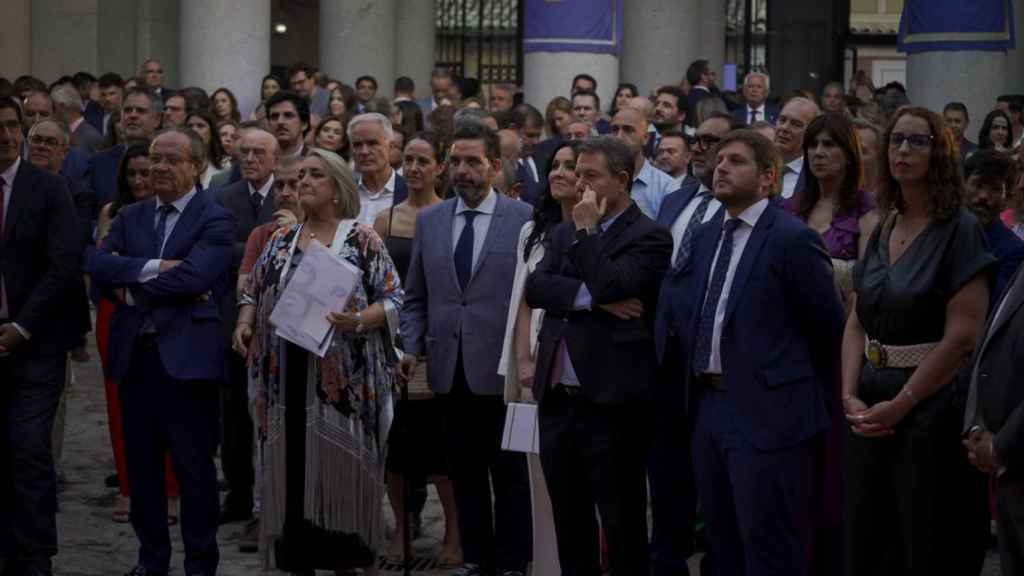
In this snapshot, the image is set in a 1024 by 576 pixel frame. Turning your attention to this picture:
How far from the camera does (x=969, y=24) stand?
18844 millimetres

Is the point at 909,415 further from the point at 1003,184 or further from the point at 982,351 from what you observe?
the point at 1003,184

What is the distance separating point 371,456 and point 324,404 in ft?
1.13

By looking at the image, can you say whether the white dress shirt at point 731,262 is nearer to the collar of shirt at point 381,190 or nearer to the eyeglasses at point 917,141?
the eyeglasses at point 917,141

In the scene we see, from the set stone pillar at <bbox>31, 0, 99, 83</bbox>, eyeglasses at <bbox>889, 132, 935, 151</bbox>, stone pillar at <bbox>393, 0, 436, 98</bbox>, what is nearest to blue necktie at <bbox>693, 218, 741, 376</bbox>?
eyeglasses at <bbox>889, 132, 935, 151</bbox>

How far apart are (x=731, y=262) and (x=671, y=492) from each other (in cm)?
138

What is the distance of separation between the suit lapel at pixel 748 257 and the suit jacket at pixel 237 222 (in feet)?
11.8

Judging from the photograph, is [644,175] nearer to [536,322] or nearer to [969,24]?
[536,322]

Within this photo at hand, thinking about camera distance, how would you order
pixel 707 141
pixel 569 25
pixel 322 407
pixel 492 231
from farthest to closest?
pixel 569 25
pixel 707 141
pixel 492 231
pixel 322 407

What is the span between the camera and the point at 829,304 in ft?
23.5

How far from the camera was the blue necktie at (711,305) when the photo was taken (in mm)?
7160

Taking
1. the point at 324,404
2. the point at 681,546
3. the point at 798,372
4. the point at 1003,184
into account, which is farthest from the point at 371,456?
the point at 1003,184

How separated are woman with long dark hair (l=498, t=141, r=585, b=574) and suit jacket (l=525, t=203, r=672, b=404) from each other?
26 cm

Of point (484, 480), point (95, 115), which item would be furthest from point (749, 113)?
point (484, 480)

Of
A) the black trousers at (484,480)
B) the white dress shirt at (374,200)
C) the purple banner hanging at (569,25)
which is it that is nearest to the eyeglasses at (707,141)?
the white dress shirt at (374,200)
